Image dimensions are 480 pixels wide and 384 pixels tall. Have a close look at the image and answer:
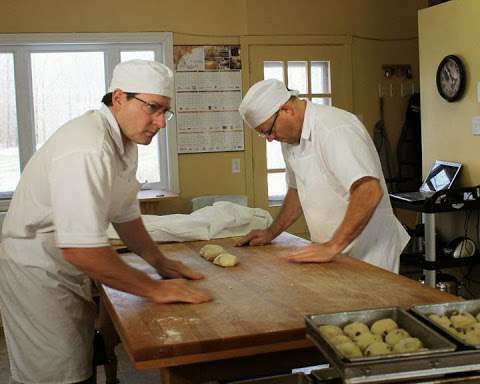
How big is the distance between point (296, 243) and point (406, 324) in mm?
1258

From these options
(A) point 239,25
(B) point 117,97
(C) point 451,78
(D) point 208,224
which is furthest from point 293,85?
(B) point 117,97

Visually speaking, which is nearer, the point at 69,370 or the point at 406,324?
the point at 406,324

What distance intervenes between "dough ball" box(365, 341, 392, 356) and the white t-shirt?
0.70m

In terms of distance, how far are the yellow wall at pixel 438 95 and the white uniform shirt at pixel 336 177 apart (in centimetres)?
203

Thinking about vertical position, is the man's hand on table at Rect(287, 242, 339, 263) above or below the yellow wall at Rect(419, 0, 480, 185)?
below

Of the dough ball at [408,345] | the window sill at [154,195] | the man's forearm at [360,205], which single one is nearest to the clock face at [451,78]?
the window sill at [154,195]

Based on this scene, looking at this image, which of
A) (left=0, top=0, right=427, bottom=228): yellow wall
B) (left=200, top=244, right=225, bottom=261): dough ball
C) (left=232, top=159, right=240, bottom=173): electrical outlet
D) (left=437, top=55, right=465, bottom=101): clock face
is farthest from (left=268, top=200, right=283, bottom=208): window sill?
(left=200, top=244, right=225, bottom=261): dough ball

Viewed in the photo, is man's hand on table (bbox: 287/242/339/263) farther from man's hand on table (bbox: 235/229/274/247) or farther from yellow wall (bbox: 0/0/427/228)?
yellow wall (bbox: 0/0/427/228)

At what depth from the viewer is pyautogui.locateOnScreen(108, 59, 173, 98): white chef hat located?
1731mm

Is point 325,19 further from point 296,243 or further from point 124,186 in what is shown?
point 124,186

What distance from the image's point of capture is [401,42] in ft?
17.9

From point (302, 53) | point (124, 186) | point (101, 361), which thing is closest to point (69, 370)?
point (101, 361)

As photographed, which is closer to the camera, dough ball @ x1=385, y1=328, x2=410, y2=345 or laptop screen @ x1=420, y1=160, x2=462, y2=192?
dough ball @ x1=385, y1=328, x2=410, y2=345

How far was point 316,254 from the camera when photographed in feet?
7.04
